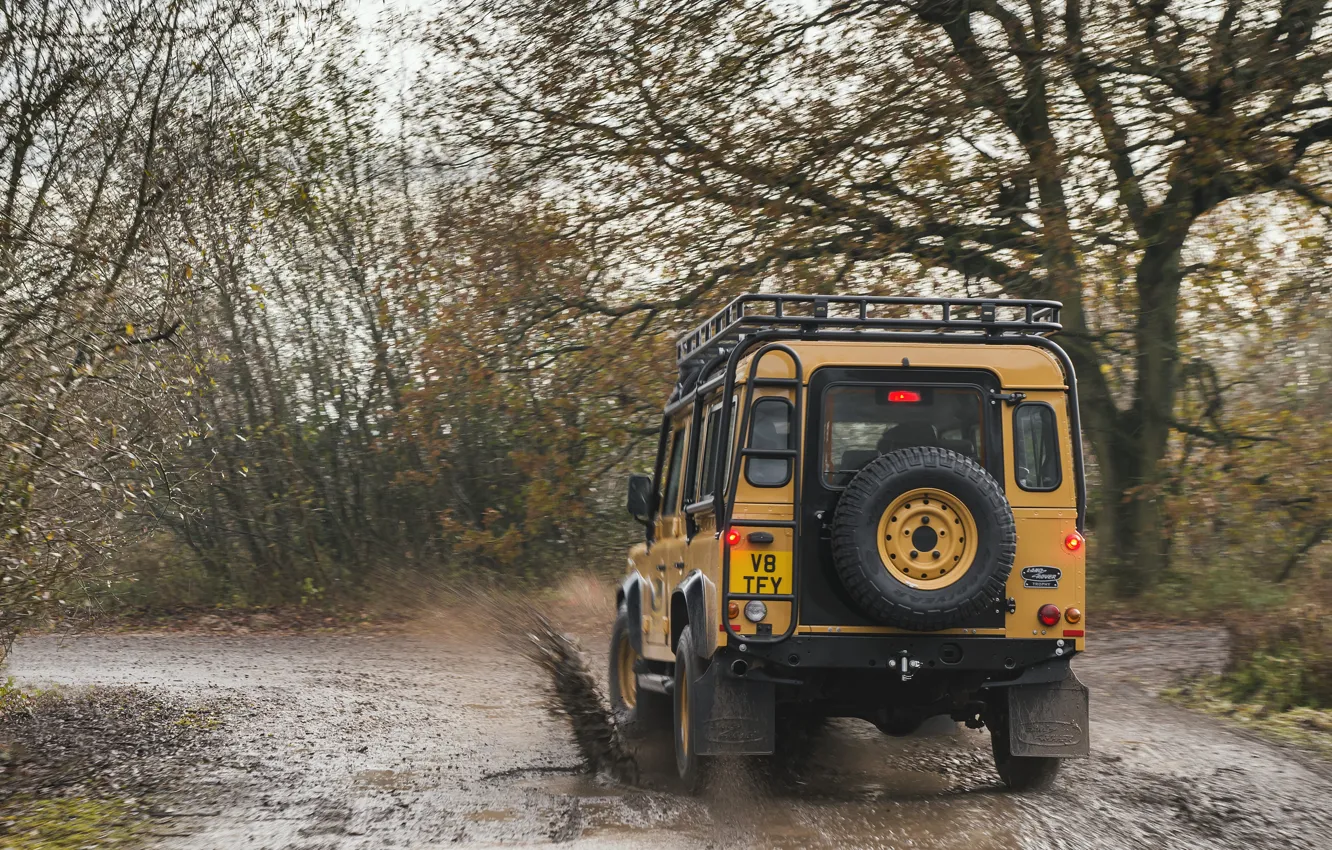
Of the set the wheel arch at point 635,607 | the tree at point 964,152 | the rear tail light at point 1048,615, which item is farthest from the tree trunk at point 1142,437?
the rear tail light at point 1048,615

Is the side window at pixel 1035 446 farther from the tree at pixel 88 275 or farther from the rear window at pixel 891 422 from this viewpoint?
the tree at pixel 88 275

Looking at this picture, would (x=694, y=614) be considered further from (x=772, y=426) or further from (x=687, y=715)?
(x=772, y=426)

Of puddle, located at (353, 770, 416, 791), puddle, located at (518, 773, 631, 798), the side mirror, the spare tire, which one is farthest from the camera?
the side mirror

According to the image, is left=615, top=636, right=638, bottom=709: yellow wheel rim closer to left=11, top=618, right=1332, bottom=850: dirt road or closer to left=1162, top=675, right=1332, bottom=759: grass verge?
left=11, top=618, right=1332, bottom=850: dirt road

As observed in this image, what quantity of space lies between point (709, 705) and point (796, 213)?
388 inches

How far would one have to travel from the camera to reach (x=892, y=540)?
22.6ft

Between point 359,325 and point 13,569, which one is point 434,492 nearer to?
point 359,325

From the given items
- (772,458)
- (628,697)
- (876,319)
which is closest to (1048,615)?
(772,458)

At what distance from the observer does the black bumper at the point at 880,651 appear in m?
7.05

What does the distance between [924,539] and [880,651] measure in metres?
0.64

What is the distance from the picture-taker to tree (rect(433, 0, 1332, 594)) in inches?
582

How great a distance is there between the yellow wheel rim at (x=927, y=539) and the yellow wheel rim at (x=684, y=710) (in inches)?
55.4

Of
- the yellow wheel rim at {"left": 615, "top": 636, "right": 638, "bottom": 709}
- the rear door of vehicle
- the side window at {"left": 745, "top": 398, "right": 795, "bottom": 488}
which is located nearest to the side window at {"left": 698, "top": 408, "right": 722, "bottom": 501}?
the side window at {"left": 745, "top": 398, "right": 795, "bottom": 488}

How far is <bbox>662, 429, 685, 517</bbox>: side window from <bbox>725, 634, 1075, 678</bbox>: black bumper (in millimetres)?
2049
